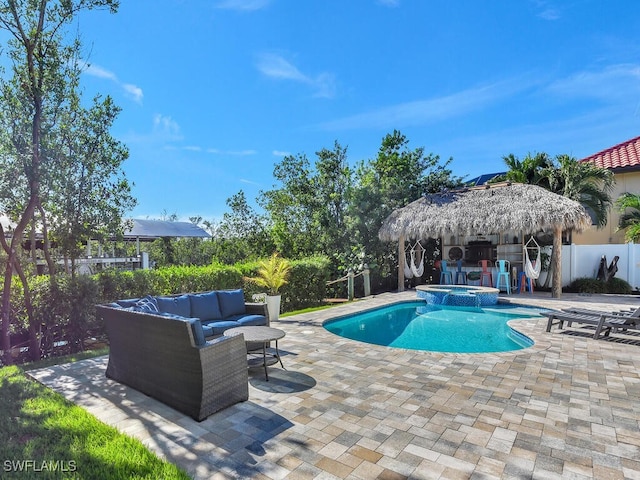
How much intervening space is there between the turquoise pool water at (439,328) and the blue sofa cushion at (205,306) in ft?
10.9

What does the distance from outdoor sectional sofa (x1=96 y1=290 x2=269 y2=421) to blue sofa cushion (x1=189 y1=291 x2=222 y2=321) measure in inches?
44.2

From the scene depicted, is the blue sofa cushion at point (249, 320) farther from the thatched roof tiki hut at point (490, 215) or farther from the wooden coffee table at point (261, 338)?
the thatched roof tiki hut at point (490, 215)

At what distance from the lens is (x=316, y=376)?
472cm

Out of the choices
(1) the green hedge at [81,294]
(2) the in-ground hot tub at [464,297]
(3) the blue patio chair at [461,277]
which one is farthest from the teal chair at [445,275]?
(1) the green hedge at [81,294]

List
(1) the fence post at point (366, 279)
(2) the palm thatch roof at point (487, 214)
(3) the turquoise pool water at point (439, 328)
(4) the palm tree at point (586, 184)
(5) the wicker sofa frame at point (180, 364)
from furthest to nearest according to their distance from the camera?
(4) the palm tree at point (586, 184) < (1) the fence post at point (366, 279) < (2) the palm thatch roof at point (487, 214) < (3) the turquoise pool water at point (439, 328) < (5) the wicker sofa frame at point (180, 364)

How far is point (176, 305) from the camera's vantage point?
18.7ft

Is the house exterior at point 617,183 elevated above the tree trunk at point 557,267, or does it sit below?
above

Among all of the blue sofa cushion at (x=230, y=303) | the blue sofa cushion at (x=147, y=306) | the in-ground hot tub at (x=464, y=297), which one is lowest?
the in-ground hot tub at (x=464, y=297)

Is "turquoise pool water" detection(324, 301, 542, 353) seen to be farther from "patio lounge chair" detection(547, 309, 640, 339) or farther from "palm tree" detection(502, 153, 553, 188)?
"palm tree" detection(502, 153, 553, 188)

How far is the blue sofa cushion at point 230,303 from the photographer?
248 inches

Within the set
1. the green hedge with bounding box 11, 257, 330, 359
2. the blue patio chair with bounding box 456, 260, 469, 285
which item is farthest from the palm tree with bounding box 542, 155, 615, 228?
the green hedge with bounding box 11, 257, 330, 359

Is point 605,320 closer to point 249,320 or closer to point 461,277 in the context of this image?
point 249,320

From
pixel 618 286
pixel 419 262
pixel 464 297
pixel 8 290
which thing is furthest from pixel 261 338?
pixel 618 286

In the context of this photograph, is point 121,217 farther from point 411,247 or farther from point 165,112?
point 411,247
